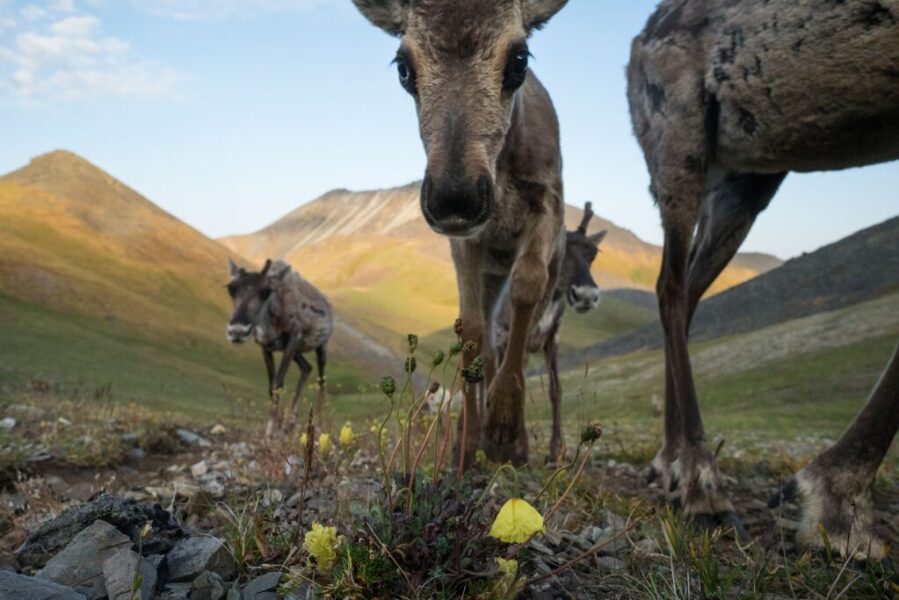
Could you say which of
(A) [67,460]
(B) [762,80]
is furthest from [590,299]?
(A) [67,460]

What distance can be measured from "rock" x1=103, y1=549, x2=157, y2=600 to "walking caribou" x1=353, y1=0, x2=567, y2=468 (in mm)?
1917

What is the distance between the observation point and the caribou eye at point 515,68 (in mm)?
5223

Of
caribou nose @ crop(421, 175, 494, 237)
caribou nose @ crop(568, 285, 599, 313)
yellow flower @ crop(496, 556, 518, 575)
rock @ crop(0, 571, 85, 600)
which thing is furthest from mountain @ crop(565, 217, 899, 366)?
rock @ crop(0, 571, 85, 600)

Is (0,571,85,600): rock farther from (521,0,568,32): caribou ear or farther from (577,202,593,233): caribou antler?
(577,202,593,233): caribou antler

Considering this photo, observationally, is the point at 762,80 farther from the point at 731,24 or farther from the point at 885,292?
the point at 885,292

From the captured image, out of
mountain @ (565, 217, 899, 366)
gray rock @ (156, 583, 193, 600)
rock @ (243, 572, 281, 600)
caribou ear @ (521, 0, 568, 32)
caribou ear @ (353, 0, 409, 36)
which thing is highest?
mountain @ (565, 217, 899, 366)

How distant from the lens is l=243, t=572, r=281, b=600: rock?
2.77 m

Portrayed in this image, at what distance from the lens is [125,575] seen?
2.70m

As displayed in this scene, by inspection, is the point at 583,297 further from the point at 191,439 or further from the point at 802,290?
the point at 802,290

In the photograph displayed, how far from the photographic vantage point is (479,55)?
5.11m

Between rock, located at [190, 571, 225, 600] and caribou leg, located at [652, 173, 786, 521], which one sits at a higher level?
caribou leg, located at [652, 173, 786, 521]

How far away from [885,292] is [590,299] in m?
55.3

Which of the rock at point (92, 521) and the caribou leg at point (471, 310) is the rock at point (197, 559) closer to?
the rock at point (92, 521)

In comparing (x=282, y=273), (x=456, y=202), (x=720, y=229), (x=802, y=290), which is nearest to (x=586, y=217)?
→ (x=282, y=273)
